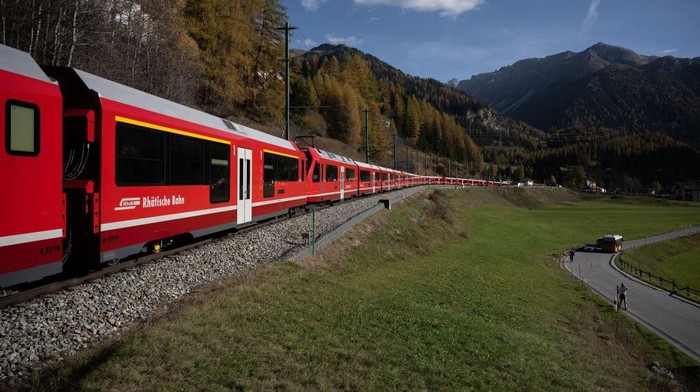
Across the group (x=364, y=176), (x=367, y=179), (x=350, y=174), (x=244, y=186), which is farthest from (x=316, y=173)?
(x=367, y=179)

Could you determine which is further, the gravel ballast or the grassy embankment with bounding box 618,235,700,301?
the grassy embankment with bounding box 618,235,700,301

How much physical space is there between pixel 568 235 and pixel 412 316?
59196 mm

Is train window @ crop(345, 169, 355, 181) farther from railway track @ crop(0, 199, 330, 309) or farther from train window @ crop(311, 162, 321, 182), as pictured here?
railway track @ crop(0, 199, 330, 309)

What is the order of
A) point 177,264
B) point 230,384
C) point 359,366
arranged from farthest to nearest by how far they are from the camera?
1. point 177,264
2. point 359,366
3. point 230,384

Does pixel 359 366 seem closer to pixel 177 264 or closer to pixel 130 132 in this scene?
pixel 177 264

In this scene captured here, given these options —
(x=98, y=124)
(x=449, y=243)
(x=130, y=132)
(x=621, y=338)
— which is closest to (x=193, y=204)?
(x=130, y=132)

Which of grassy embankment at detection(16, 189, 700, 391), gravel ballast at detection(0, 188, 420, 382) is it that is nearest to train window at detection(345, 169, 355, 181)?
grassy embankment at detection(16, 189, 700, 391)

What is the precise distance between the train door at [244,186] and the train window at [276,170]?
Answer: 157 cm

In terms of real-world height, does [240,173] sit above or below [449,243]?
above

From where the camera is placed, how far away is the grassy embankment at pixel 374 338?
6.14m

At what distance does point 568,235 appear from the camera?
2451 inches

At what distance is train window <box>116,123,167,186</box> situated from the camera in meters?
9.05

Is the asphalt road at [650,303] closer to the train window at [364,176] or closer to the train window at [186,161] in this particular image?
the train window at [364,176]

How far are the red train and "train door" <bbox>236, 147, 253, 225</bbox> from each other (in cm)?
10
